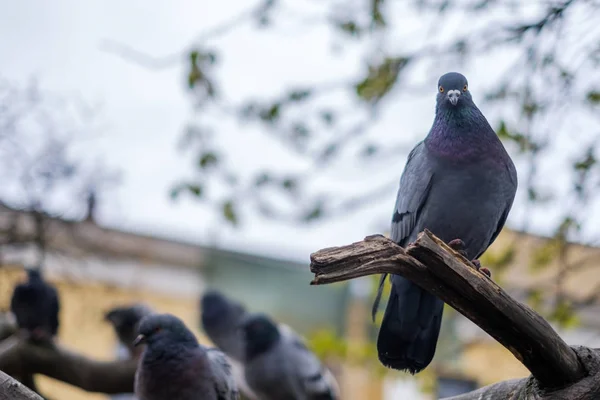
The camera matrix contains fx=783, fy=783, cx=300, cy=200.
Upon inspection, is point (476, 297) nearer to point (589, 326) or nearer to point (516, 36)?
point (516, 36)

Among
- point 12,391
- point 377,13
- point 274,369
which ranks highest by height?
point 377,13

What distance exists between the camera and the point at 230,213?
687 cm

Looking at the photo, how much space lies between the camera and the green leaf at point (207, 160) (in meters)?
6.94

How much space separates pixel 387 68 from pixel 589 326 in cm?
1002

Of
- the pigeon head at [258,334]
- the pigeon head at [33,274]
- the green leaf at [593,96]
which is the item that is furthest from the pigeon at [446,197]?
the pigeon head at [33,274]

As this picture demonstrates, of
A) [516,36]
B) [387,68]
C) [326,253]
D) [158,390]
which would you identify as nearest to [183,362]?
[158,390]

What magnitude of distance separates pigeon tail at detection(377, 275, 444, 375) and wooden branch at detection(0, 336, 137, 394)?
3.71 metres

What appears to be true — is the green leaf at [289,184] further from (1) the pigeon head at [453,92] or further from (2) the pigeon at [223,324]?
(1) the pigeon head at [453,92]

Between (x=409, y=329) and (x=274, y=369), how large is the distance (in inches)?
154

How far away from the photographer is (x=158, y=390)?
4891mm

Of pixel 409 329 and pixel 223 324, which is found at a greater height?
pixel 409 329

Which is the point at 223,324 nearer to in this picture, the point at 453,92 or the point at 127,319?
the point at 127,319

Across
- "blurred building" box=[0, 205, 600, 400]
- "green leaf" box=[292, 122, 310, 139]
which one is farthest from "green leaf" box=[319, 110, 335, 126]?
"blurred building" box=[0, 205, 600, 400]

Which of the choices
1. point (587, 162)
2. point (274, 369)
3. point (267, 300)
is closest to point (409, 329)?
point (587, 162)
